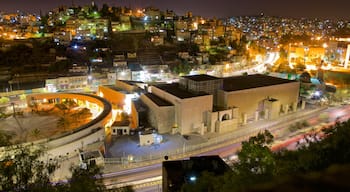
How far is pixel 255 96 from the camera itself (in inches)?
909

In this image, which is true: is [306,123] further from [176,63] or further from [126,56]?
[126,56]

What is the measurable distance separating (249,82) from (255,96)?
255cm

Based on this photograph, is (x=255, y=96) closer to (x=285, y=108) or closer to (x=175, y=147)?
(x=285, y=108)

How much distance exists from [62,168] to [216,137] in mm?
10550

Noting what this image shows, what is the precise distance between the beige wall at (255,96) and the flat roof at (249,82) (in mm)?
545

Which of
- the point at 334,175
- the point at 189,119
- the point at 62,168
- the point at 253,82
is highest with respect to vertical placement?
the point at 334,175

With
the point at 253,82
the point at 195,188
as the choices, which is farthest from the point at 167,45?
the point at 195,188

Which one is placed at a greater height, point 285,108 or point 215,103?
point 215,103

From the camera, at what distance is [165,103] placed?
67.6 ft

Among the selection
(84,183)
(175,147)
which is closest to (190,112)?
(175,147)

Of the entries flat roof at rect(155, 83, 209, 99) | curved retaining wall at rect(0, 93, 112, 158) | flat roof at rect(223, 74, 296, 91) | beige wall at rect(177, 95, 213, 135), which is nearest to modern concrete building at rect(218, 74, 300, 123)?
flat roof at rect(223, 74, 296, 91)

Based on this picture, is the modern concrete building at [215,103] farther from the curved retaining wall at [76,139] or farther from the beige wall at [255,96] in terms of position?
the curved retaining wall at [76,139]

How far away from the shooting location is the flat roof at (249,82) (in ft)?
76.0

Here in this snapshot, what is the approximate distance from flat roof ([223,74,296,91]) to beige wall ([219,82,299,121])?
0.55m
